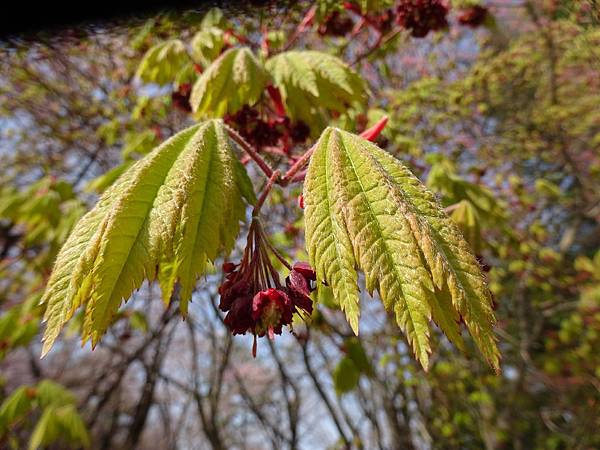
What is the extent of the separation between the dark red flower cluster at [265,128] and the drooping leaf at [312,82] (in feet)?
0.15

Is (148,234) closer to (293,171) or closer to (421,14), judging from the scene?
(293,171)

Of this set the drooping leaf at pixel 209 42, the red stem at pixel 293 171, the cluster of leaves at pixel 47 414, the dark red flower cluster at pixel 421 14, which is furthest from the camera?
the cluster of leaves at pixel 47 414

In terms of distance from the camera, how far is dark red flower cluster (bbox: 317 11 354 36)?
2516 mm

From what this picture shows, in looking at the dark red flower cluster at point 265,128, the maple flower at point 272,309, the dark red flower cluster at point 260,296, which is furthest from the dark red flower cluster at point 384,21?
the maple flower at point 272,309

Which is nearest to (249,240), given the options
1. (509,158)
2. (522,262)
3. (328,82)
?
(328,82)

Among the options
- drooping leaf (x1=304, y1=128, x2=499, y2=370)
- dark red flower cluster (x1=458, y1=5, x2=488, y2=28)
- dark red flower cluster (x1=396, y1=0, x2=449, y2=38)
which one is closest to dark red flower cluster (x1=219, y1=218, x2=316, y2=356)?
drooping leaf (x1=304, y1=128, x2=499, y2=370)

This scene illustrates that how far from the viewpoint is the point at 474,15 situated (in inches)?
129

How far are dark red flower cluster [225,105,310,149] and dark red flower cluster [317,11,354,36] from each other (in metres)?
0.99

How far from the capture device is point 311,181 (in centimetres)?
96

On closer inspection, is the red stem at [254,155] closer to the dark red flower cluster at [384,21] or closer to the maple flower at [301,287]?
the maple flower at [301,287]

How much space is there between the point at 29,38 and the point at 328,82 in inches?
41.9

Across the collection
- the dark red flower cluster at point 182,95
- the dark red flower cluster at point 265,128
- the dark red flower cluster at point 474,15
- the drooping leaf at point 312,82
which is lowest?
the dark red flower cluster at point 474,15

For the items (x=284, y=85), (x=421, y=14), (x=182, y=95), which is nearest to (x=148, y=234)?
(x=284, y=85)

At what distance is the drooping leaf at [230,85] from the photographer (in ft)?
5.33
